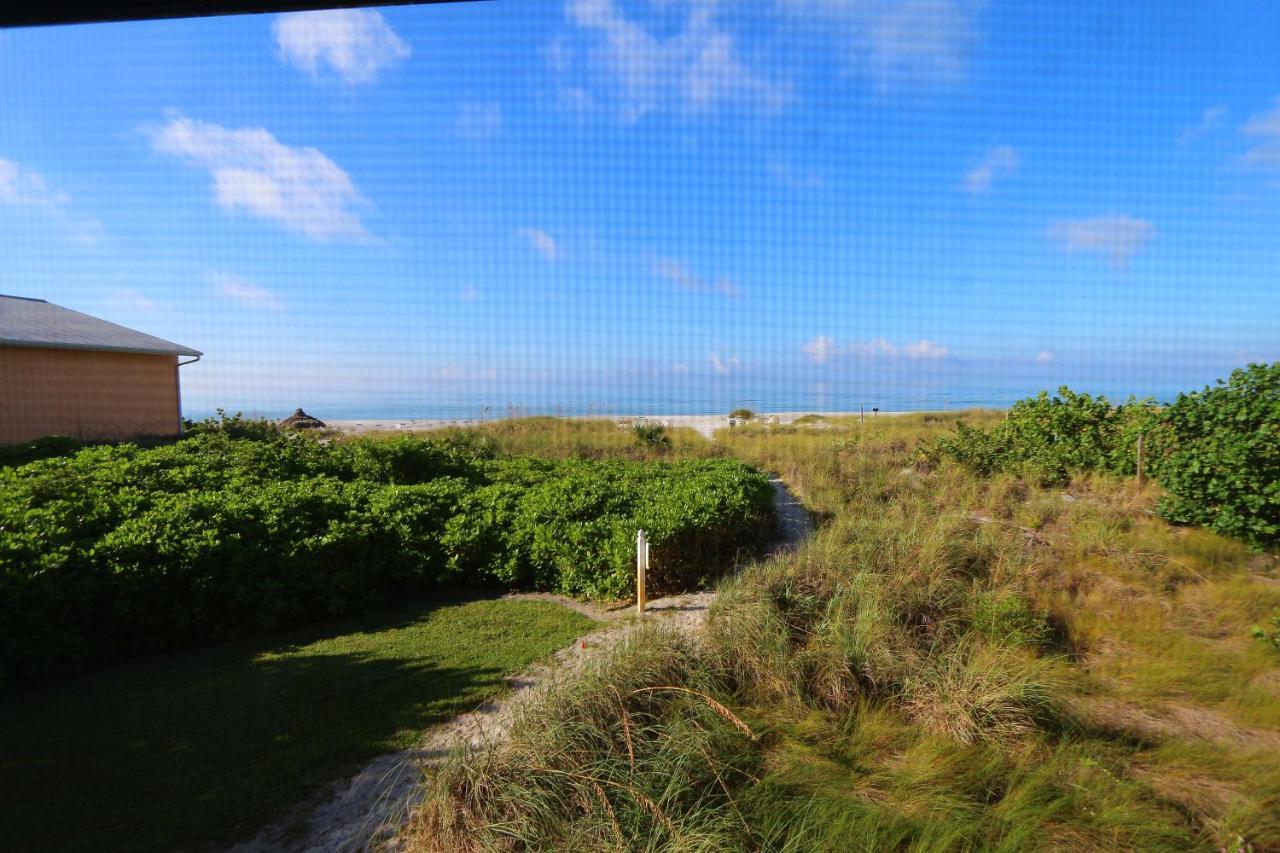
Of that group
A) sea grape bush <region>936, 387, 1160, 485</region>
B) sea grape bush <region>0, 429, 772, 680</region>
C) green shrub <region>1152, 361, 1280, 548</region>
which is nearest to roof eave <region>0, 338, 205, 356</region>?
sea grape bush <region>0, 429, 772, 680</region>

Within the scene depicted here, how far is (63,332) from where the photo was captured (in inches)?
524

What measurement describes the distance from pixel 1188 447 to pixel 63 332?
20343 millimetres

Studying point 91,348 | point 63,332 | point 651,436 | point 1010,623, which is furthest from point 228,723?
point 63,332

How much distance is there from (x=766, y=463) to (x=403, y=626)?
817 cm

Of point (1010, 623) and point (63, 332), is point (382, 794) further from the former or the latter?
point (63, 332)

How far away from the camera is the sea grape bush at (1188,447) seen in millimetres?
5398

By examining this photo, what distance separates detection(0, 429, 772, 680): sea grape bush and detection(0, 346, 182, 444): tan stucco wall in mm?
8038

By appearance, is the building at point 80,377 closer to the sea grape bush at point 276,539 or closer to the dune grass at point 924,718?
the sea grape bush at point 276,539

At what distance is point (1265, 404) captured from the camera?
5.52 metres

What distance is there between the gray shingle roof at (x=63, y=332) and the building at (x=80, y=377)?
2 centimetres

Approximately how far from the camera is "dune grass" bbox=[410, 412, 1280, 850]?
7.16ft

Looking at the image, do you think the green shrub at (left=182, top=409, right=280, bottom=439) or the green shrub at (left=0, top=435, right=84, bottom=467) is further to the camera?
the green shrub at (left=182, top=409, right=280, bottom=439)

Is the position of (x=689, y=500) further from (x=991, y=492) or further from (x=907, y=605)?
(x=991, y=492)

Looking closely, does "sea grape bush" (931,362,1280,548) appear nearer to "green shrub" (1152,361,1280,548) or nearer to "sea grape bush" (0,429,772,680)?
"green shrub" (1152,361,1280,548)
